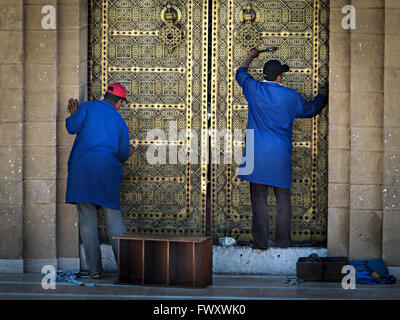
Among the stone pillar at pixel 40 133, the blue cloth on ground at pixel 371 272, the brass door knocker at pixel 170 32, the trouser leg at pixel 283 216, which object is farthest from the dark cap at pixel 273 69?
the stone pillar at pixel 40 133

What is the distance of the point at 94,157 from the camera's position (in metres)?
7.35

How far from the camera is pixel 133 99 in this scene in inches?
320

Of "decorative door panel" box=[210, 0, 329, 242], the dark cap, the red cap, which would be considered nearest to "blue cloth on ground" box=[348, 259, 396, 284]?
"decorative door panel" box=[210, 0, 329, 242]

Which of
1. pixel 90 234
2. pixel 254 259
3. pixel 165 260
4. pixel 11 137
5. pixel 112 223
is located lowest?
pixel 254 259

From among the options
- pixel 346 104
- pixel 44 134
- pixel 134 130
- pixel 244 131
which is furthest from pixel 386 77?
pixel 44 134

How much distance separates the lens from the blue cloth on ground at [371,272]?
7.33 metres

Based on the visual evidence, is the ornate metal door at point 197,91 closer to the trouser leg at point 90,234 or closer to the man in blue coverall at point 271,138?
the man in blue coverall at point 271,138

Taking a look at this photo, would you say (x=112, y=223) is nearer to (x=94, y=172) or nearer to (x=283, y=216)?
(x=94, y=172)

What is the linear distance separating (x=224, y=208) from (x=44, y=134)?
201 cm

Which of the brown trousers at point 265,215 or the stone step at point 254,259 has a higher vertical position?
the brown trousers at point 265,215

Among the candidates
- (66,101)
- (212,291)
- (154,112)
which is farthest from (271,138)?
(66,101)

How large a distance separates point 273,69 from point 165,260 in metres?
2.22

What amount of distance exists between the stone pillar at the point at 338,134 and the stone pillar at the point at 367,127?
13 centimetres

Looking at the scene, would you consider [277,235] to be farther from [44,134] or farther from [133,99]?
[44,134]
